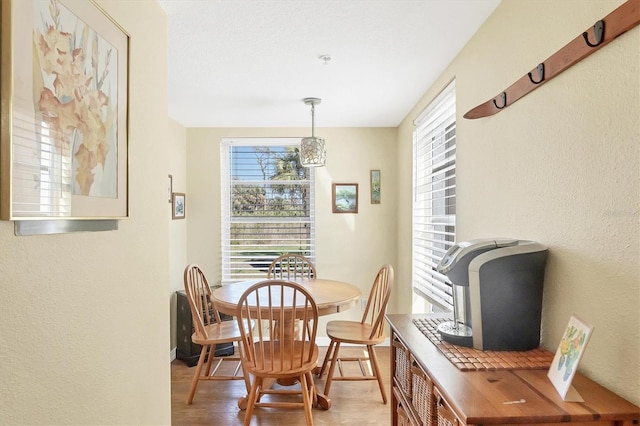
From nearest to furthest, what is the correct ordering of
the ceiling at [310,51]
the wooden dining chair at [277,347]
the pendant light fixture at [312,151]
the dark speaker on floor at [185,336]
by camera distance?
1. the ceiling at [310,51]
2. the wooden dining chair at [277,347]
3. the pendant light fixture at [312,151]
4. the dark speaker on floor at [185,336]

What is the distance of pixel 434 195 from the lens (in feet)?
9.35

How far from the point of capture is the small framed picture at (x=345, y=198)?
156 inches

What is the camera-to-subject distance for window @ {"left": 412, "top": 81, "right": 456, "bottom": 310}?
7.94 feet

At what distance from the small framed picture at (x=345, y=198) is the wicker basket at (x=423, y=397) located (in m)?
2.64

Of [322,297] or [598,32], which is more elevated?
[598,32]

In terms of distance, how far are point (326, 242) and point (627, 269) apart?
311cm

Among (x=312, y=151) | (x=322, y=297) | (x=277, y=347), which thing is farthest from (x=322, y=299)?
(x=312, y=151)

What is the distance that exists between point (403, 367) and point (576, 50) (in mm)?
1328

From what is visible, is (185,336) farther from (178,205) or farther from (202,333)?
→ (178,205)

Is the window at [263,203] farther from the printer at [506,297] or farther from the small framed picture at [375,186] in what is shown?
the printer at [506,297]

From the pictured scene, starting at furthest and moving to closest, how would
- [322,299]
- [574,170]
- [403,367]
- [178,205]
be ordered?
1. [178,205]
2. [322,299]
3. [403,367]
4. [574,170]

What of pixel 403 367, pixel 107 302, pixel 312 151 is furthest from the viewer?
pixel 312 151

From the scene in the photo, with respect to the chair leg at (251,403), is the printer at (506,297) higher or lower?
higher

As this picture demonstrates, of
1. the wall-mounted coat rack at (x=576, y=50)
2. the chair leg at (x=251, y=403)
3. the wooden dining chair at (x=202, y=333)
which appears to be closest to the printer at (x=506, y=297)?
the wall-mounted coat rack at (x=576, y=50)
